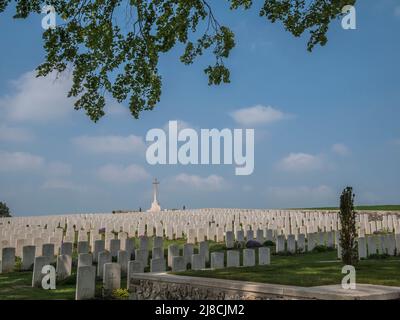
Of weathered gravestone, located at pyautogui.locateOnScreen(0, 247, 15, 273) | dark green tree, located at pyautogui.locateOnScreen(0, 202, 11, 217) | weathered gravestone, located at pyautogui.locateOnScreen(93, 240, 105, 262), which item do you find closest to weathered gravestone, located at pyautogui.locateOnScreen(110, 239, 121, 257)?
weathered gravestone, located at pyautogui.locateOnScreen(93, 240, 105, 262)

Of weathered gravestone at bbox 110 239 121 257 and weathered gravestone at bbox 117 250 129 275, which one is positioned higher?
weathered gravestone at bbox 110 239 121 257

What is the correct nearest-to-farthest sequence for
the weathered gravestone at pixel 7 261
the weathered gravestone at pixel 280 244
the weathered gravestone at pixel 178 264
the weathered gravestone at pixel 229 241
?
the weathered gravestone at pixel 178 264, the weathered gravestone at pixel 7 261, the weathered gravestone at pixel 280 244, the weathered gravestone at pixel 229 241

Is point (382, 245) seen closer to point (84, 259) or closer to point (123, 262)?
point (123, 262)

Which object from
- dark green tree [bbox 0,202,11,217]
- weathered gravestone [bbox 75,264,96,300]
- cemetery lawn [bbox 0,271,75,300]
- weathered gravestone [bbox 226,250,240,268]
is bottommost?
cemetery lawn [bbox 0,271,75,300]

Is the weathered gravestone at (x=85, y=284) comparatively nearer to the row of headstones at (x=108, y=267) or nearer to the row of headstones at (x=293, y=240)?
the row of headstones at (x=108, y=267)

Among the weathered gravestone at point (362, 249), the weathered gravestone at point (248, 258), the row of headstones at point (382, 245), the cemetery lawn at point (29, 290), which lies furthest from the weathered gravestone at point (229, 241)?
the cemetery lawn at point (29, 290)

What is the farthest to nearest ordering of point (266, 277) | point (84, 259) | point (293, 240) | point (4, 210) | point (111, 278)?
point (4, 210)
point (293, 240)
point (84, 259)
point (111, 278)
point (266, 277)

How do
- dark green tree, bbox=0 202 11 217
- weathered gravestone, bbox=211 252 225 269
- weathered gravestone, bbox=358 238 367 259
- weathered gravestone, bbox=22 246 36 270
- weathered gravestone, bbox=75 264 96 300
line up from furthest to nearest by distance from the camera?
1. dark green tree, bbox=0 202 11 217
2. weathered gravestone, bbox=358 238 367 259
3. weathered gravestone, bbox=22 246 36 270
4. weathered gravestone, bbox=211 252 225 269
5. weathered gravestone, bbox=75 264 96 300

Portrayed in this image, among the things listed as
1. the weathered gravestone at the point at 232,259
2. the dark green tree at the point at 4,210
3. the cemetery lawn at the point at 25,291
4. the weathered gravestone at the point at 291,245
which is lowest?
the cemetery lawn at the point at 25,291

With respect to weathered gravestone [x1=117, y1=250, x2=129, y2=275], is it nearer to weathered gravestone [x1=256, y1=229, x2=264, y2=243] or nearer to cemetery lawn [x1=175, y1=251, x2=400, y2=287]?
cemetery lawn [x1=175, y1=251, x2=400, y2=287]

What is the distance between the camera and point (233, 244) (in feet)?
56.4

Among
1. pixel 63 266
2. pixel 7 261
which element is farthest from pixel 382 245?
pixel 7 261

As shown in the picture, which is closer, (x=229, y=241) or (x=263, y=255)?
(x=263, y=255)

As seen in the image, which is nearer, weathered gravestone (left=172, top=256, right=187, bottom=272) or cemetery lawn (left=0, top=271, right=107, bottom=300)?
cemetery lawn (left=0, top=271, right=107, bottom=300)
